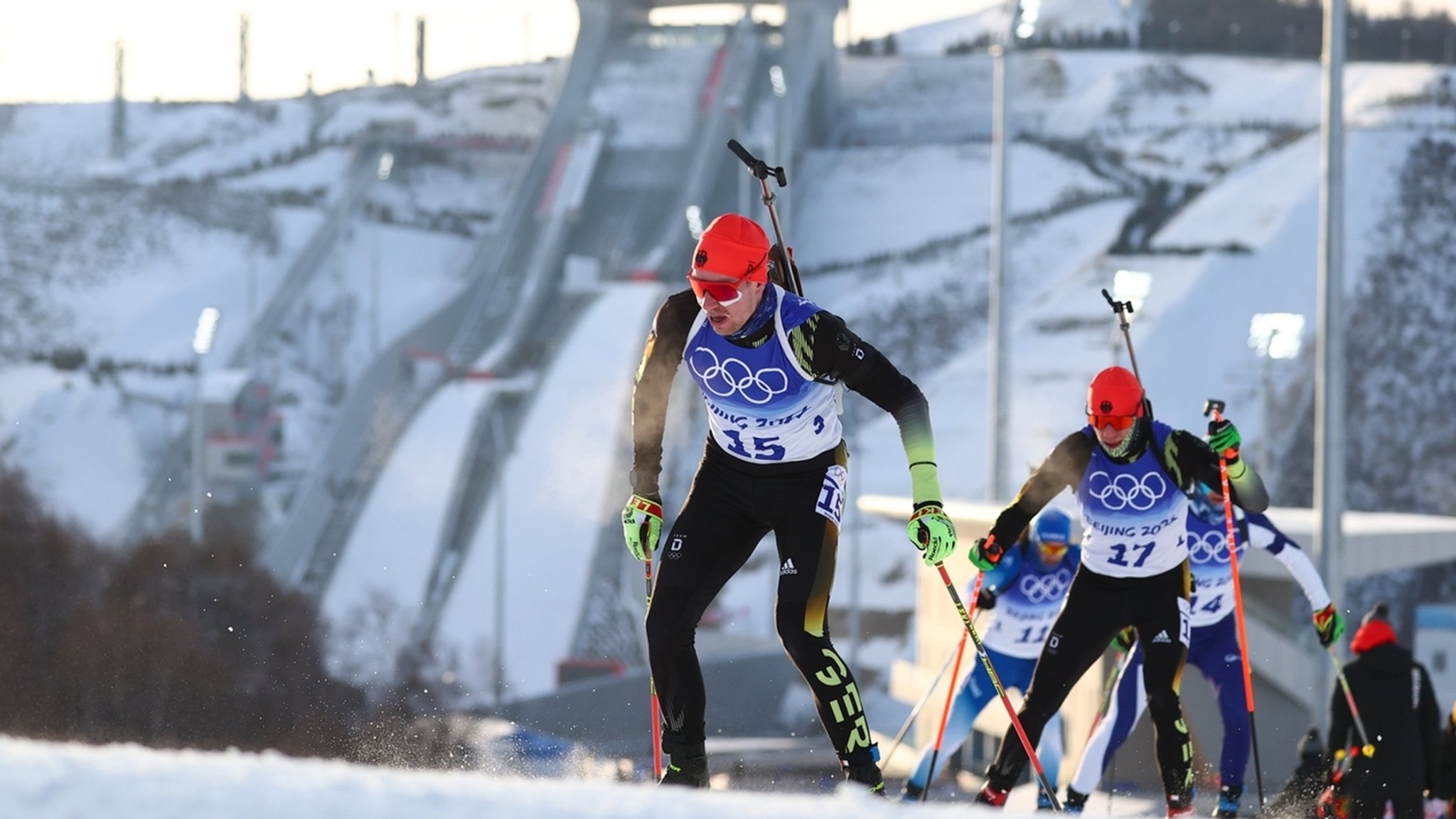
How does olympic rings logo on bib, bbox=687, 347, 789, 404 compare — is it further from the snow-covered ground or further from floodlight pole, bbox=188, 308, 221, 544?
floodlight pole, bbox=188, 308, 221, 544

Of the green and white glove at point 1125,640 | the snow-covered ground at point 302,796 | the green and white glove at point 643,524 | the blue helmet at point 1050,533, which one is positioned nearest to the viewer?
the snow-covered ground at point 302,796

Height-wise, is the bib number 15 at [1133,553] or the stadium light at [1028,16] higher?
the stadium light at [1028,16]

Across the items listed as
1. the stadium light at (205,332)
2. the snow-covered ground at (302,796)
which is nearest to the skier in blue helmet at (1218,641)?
the snow-covered ground at (302,796)

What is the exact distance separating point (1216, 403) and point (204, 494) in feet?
111

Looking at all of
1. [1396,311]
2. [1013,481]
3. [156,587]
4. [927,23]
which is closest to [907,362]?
[1013,481]

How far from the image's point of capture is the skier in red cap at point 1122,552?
7.66 meters

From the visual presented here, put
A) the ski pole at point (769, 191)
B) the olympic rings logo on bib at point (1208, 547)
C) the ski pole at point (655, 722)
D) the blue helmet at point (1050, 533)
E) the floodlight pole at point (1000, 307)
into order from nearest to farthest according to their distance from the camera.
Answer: the ski pole at point (655, 722) < the ski pole at point (769, 191) < the olympic rings logo on bib at point (1208, 547) < the blue helmet at point (1050, 533) < the floodlight pole at point (1000, 307)

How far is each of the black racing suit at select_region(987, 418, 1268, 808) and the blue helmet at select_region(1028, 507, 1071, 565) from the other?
224 cm

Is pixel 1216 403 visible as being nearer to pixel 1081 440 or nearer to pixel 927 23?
pixel 1081 440

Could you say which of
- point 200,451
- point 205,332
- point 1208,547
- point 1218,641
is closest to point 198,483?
point 200,451

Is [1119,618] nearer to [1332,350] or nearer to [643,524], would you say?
[643,524]

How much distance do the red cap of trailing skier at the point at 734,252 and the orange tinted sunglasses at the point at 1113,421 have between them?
2205 millimetres

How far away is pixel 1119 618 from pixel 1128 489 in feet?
1.94

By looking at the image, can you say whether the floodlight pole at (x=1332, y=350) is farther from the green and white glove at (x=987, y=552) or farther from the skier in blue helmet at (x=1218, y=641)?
the green and white glove at (x=987, y=552)
